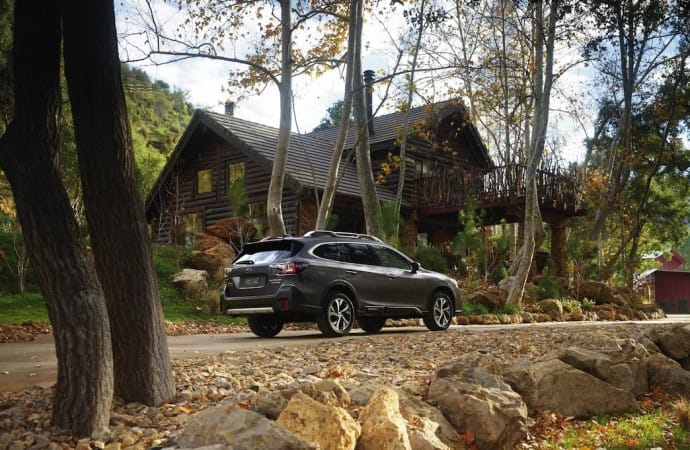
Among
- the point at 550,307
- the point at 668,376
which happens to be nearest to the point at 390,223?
the point at 550,307

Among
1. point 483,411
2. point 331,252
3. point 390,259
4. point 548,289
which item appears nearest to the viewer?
point 483,411

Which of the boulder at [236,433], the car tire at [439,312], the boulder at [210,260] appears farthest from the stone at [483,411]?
the boulder at [210,260]

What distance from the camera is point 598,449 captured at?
6934 mm

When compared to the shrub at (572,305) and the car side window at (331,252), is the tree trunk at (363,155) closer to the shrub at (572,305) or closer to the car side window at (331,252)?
the car side window at (331,252)

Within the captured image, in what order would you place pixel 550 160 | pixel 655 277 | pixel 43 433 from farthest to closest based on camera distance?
pixel 655 277 → pixel 550 160 → pixel 43 433

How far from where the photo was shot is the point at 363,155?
19.7m

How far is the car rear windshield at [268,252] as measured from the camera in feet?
41.4

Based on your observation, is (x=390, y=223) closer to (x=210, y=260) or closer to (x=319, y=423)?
(x=210, y=260)

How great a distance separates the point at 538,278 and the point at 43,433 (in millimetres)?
23936

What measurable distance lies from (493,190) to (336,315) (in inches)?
689

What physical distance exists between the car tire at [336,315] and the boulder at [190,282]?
7.70m

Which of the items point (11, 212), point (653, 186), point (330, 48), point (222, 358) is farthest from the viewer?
point (653, 186)

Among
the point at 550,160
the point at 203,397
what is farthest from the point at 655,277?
the point at 203,397

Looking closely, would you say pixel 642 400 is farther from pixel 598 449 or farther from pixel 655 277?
pixel 655 277
